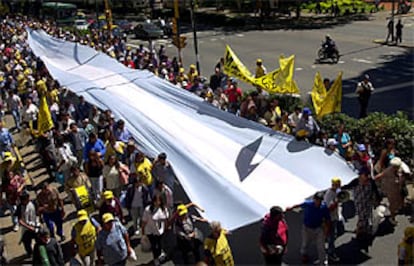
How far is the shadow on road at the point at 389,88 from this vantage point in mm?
18578

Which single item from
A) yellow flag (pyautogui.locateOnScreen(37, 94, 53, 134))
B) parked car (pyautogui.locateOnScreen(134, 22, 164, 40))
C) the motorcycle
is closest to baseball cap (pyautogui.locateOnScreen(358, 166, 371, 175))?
yellow flag (pyautogui.locateOnScreen(37, 94, 53, 134))

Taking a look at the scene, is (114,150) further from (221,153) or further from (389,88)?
(389,88)

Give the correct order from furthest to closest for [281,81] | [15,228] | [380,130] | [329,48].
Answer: [329,48] → [281,81] → [380,130] → [15,228]

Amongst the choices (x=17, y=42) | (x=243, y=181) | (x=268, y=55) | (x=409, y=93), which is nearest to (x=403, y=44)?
(x=268, y=55)

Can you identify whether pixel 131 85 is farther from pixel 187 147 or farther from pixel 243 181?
pixel 243 181

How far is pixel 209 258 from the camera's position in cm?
798

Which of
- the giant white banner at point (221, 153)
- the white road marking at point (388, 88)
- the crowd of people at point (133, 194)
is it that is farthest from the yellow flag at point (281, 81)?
the white road marking at point (388, 88)

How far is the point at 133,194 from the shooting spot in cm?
998

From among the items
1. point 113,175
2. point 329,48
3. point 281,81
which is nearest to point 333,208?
point 113,175

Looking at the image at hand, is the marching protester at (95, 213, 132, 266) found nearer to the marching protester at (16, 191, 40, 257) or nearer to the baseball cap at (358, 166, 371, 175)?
the marching protester at (16, 191, 40, 257)

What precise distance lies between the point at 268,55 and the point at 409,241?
24.5 meters

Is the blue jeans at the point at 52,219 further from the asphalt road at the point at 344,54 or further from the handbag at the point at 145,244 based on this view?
the asphalt road at the point at 344,54

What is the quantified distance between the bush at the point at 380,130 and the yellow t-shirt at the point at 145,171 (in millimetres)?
4898

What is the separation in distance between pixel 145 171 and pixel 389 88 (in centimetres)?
1366
